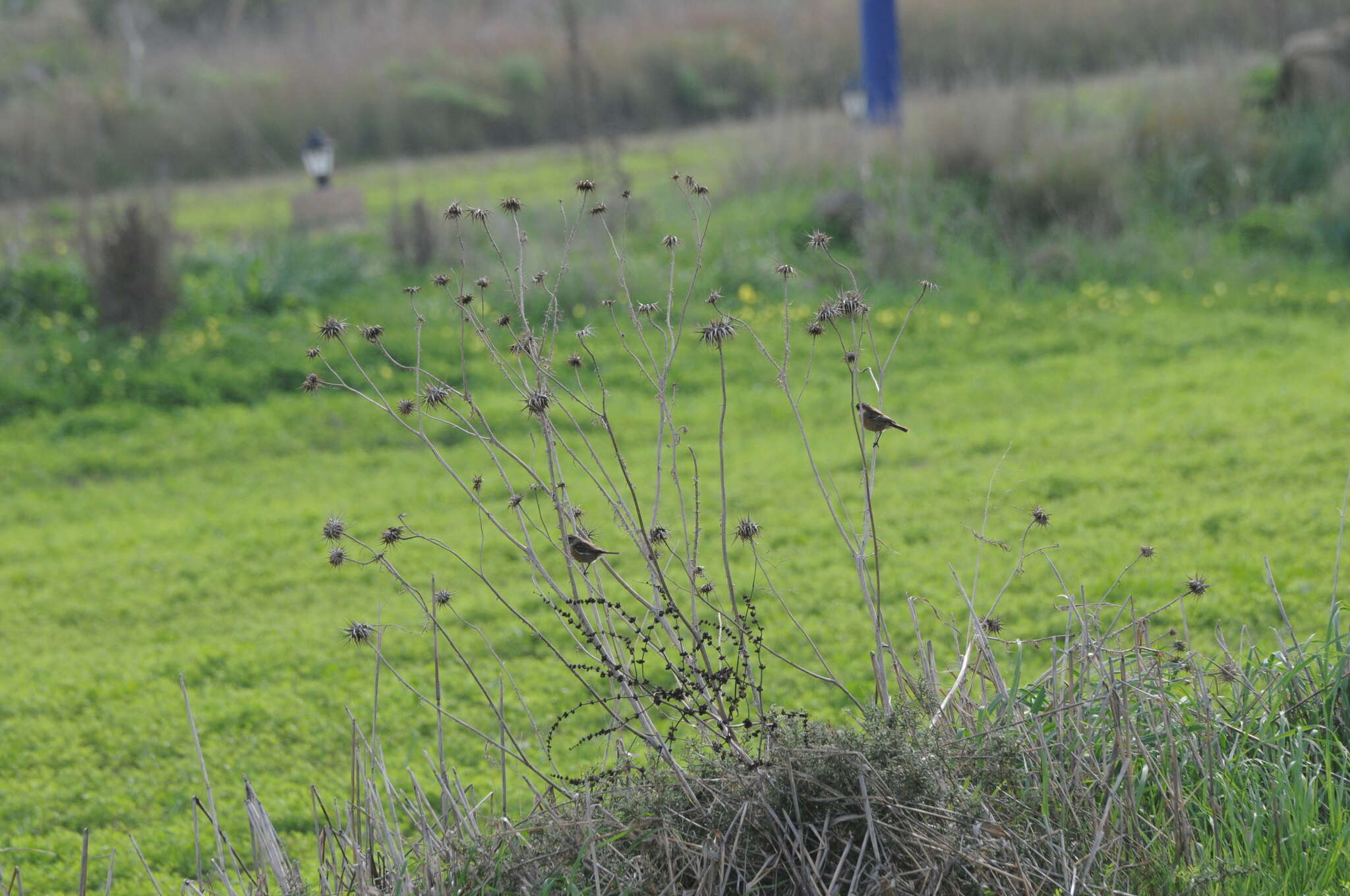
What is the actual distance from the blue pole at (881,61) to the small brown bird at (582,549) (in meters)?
11.7

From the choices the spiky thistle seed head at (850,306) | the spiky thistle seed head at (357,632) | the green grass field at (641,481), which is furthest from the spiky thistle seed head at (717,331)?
the spiky thistle seed head at (357,632)

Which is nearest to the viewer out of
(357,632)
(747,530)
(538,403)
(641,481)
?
(538,403)

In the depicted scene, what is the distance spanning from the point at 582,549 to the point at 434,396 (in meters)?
0.41

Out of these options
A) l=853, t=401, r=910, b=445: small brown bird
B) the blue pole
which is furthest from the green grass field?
the blue pole

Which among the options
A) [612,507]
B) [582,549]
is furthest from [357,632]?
[612,507]

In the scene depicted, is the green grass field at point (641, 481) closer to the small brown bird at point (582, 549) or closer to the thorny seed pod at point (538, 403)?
the small brown bird at point (582, 549)

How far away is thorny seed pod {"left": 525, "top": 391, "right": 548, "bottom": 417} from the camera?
225cm

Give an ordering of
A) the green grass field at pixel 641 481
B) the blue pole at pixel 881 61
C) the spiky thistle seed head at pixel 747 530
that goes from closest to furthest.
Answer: the spiky thistle seed head at pixel 747 530 → the green grass field at pixel 641 481 → the blue pole at pixel 881 61

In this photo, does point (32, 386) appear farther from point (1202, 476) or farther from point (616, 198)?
point (1202, 476)

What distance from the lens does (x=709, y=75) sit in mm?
21828

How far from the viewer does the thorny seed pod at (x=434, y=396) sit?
2324mm

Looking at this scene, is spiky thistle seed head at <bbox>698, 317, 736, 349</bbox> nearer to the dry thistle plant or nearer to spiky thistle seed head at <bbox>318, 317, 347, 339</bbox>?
the dry thistle plant

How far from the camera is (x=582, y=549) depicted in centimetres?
229

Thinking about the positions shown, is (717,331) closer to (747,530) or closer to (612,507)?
(747,530)
